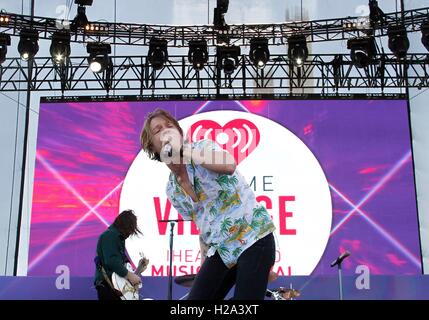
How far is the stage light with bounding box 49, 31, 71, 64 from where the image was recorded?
25.6ft

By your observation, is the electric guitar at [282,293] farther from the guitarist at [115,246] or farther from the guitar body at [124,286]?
the guitarist at [115,246]

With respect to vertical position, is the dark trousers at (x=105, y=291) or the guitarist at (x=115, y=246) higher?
the guitarist at (x=115, y=246)

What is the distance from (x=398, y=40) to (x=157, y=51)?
3418 mm

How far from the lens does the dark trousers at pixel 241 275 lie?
1.55m

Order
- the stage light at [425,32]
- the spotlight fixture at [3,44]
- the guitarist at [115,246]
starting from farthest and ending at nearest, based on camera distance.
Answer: the spotlight fixture at [3,44] → the stage light at [425,32] → the guitarist at [115,246]

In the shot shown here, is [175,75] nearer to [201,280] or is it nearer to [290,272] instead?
[290,272]

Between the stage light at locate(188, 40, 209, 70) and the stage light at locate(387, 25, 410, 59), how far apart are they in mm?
2612

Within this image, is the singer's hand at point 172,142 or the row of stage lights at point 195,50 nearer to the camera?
the singer's hand at point 172,142

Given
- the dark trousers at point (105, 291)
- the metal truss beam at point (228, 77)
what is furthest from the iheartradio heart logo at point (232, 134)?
the dark trousers at point (105, 291)

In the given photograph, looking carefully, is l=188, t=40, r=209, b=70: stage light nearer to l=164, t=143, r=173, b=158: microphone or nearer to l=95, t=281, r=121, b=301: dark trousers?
l=95, t=281, r=121, b=301: dark trousers

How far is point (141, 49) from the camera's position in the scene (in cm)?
851

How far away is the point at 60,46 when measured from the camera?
7.82 meters

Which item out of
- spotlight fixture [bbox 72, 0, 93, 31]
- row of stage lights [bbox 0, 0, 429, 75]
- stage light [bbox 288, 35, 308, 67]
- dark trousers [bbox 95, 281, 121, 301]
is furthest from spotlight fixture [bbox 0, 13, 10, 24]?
dark trousers [bbox 95, 281, 121, 301]
